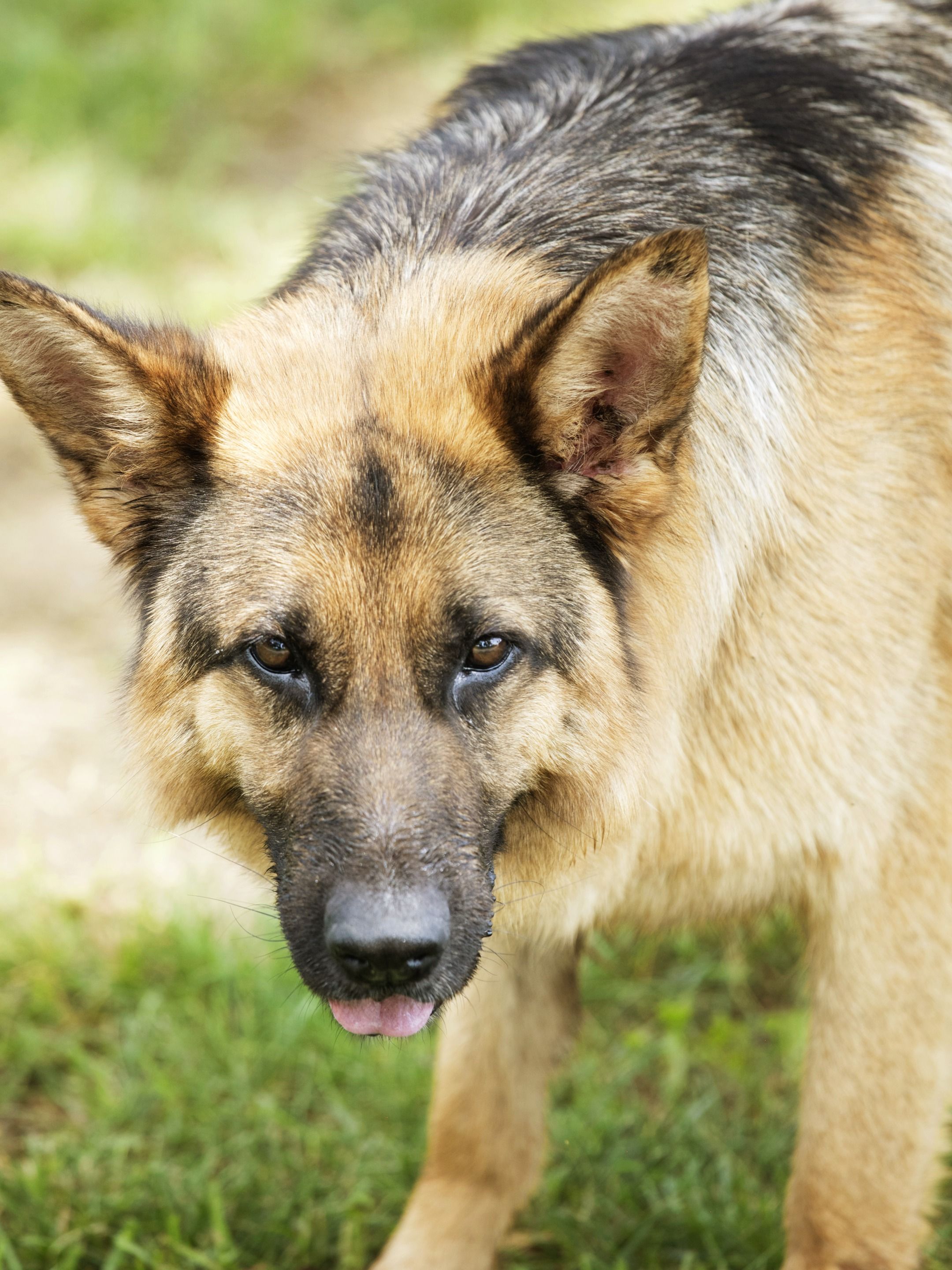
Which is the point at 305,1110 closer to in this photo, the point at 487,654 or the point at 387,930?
the point at 387,930

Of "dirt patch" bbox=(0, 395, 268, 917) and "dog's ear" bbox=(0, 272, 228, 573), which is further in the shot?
"dirt patch" bbox=(0, 395, 268, 917)

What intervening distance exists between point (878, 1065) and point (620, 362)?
1646mm

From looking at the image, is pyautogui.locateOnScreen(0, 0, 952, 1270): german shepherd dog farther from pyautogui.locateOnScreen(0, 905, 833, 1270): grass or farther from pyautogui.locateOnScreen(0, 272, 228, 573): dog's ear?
pyautogui.locateOnScreen(0, 905, 833, 1270): grass

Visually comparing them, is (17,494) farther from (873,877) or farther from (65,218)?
(873,877)

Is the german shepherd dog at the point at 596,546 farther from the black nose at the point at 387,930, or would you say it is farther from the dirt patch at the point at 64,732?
the dirt patch at the point at 64,732

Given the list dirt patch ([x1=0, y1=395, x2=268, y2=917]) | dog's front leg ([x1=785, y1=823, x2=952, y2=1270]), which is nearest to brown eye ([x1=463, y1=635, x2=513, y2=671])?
dog's front leg ([x1=785, y1=823, x2=952, y2=1270])

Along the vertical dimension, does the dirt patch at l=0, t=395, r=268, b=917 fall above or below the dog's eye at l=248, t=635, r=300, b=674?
below

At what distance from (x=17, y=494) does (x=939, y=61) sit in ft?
15.0

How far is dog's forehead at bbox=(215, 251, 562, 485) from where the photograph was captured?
2650mm

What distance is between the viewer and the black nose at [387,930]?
2.40 metres

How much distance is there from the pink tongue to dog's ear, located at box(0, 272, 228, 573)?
1.00m

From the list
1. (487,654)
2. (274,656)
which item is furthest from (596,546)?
(274,656)

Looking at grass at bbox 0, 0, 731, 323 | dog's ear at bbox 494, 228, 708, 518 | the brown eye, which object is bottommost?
the brown eye

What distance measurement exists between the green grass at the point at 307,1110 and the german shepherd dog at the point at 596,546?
0.56 metres
